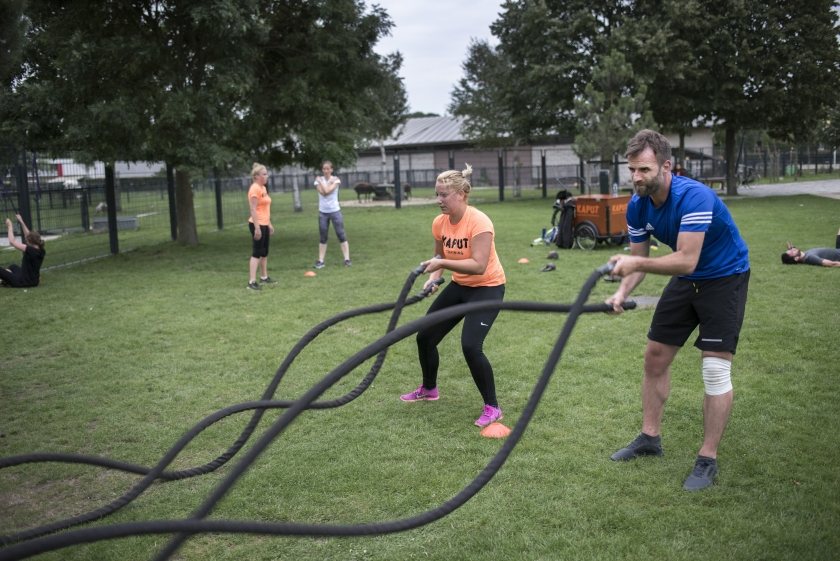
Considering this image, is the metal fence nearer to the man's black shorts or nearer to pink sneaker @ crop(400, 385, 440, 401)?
pink sneaker @ crop(400, 385, 440, 401)

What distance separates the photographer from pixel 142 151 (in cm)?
1448

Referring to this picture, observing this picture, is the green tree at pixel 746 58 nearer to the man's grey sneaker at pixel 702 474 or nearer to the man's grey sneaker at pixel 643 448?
the man's grey sneaker at pixel 643 448

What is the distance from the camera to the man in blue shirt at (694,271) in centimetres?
422

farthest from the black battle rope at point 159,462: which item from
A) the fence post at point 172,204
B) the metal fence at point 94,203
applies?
the fence post at point 172,204

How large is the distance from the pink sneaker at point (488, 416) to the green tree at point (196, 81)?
389 inches

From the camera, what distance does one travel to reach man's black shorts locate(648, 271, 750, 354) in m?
4.52

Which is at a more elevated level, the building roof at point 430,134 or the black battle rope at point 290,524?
the building roof at point 430,134

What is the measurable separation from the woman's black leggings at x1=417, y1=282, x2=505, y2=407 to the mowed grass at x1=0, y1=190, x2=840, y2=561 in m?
0.36

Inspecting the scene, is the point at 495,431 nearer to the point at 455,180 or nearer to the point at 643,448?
the point at 643,448

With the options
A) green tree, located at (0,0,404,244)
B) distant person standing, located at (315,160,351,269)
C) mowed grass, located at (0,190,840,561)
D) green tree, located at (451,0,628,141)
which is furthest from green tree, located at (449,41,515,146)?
mowed grass, located at (0,190,840,561)

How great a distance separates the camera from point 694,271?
4.56 metres

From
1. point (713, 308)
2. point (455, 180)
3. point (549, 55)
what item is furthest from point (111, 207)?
point (549, 55)

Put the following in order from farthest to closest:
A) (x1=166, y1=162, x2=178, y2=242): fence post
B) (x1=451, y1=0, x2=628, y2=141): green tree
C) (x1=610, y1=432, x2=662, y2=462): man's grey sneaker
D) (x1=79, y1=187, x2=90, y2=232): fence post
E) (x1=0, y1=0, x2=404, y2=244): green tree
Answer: (x1=451, y1=0, x2=628, y2=141): green tree
(x1=79, y1=187, x2=90, y2=232): fence post
(x1=166, y1=162, x2=178, y2=242): fence post
(x1=0, y1=0, x2=404, y2=244): green tree
(x1=610, y1=432, x2=662, y2=462): man's grey sneaker

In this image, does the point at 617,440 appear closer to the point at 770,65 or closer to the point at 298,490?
the point at 298,490
